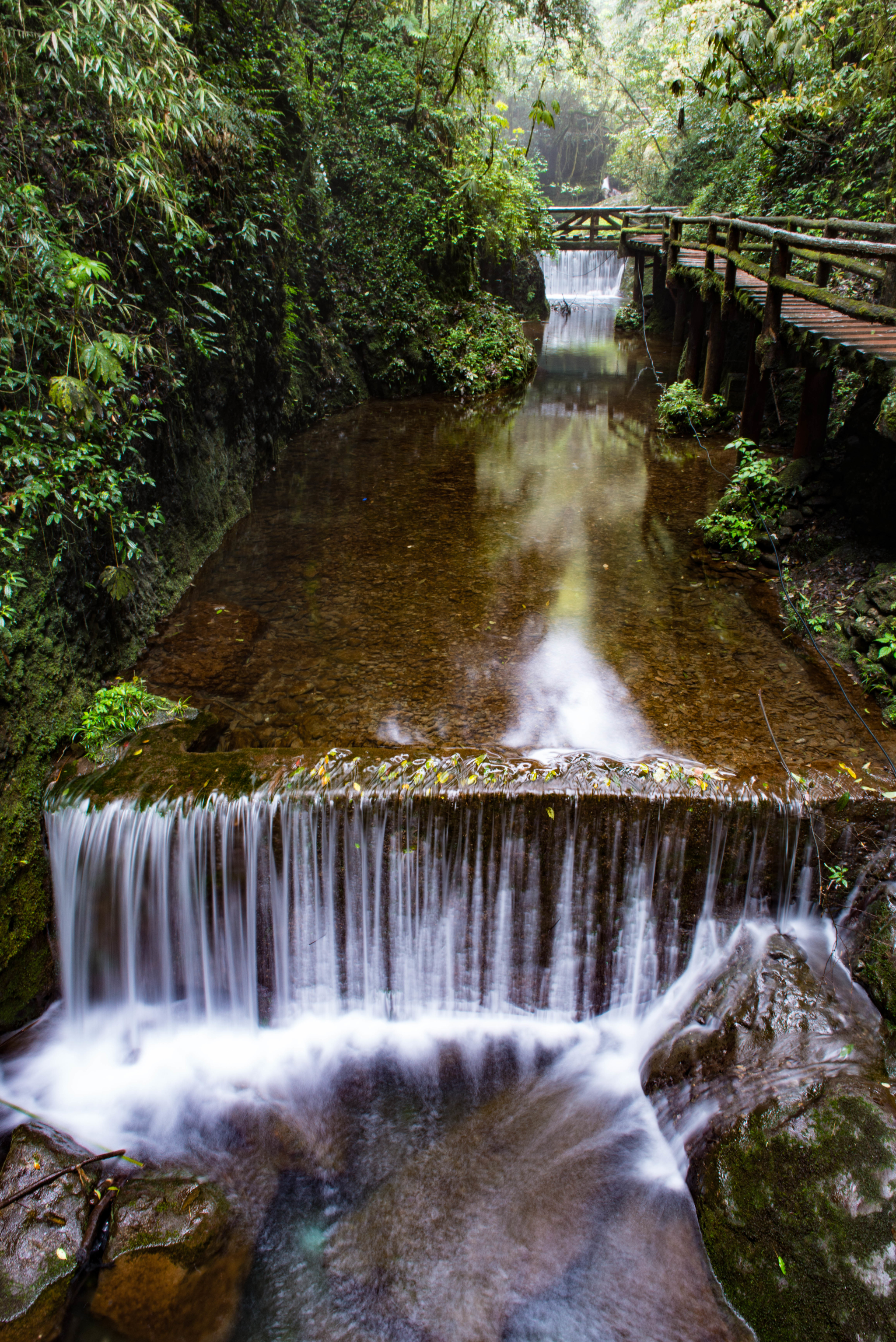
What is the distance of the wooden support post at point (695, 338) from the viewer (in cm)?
1334

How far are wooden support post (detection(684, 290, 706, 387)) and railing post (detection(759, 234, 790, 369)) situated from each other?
4928mm

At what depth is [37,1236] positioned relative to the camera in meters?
3.54

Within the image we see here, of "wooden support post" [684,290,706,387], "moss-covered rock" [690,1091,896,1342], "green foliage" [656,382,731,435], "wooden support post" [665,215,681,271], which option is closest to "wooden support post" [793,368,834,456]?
"green foliage" [656,382,731,435]

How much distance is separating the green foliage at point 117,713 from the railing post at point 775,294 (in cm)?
708

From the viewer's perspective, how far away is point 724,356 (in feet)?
43.5

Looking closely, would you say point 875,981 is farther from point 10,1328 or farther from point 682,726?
point 10,1328

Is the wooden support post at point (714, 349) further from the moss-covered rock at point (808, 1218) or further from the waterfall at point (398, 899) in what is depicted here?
the moss-covered rock at point (808, 1218)

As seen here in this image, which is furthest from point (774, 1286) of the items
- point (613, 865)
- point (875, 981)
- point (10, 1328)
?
point (10, 1328)

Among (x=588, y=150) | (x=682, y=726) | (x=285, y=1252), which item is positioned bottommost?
(x=285, y=1252)

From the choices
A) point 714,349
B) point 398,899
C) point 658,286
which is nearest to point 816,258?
point 714,349

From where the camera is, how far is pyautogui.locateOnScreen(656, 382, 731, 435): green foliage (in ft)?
37.8

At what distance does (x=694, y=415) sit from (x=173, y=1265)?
11459mm

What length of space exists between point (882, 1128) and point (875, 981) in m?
0.90

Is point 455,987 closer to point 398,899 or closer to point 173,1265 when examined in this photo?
point 398,899
